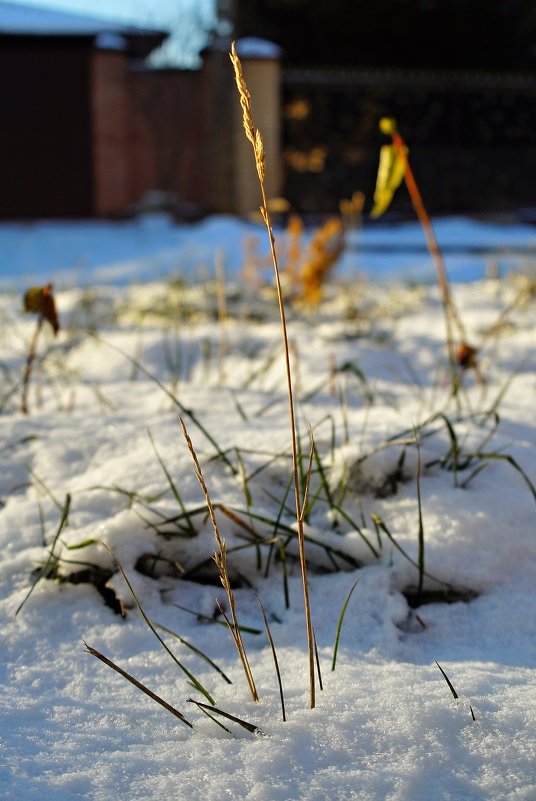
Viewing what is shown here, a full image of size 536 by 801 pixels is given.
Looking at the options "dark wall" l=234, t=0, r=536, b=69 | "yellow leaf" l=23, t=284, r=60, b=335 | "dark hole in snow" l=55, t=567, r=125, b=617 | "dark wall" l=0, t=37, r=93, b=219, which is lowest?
"dark hole in snow" l=55, t=567, r=125, b=617

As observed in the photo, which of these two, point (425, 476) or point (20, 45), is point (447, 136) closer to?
point (20, 45)

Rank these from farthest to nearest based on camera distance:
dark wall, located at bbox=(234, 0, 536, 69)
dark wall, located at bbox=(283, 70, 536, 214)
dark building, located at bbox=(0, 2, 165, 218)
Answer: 1. dark wall, located at bbox=(234, 0, 536, 69)
2. dark wall, located at bbox=(283, 70, 536, 214)
3. dark building, located at bbox=(0, 2, 165, 218)

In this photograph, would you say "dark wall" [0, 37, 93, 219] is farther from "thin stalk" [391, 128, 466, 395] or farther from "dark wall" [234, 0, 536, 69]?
"thin stalk" [391, 128, 466, 395]

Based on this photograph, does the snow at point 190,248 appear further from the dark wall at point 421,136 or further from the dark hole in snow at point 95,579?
the dark hole in snow at point 95,579

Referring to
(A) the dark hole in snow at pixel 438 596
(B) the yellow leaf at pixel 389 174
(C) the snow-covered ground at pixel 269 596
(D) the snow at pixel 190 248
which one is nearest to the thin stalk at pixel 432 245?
(B) the yellow leaf at pixel 389 174

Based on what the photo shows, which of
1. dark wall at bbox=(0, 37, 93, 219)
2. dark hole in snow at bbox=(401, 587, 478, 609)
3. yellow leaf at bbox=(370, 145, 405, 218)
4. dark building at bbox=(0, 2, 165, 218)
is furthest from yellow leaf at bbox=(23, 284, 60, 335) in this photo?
dark wall at bbox=(0, 37, 93, 219)

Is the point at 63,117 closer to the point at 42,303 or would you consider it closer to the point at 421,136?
the point at 421,136
